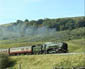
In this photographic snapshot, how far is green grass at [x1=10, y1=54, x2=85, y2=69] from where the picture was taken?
32.2 meters

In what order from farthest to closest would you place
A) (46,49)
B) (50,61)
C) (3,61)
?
(46,49) < (3,61) < (50,61)

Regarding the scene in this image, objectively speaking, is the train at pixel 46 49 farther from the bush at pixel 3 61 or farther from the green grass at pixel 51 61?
the bush at pixel 3 61

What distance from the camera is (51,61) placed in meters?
35.6

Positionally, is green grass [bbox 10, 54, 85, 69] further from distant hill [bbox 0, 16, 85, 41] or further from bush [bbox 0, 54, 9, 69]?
distant hill [bbox 0, 16, 85, 41]

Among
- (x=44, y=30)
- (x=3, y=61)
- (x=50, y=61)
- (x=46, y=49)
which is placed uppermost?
(x=46, y=49)

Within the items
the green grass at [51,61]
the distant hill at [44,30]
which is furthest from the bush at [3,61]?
the distant hill at [44,30]

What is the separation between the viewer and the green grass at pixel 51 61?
106 ft

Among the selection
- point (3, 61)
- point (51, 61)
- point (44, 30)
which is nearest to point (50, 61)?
point (51, 61)

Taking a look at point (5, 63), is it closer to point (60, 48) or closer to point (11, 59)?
point (11, 59)

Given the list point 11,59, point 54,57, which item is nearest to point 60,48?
point 54,57

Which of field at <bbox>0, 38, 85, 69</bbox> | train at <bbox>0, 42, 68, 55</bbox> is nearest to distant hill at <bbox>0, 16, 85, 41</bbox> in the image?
train at <bbox>0, 42, 68, 55</bbox>

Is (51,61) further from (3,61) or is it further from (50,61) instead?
(3,61)

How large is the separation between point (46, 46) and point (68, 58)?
11980 millimetres

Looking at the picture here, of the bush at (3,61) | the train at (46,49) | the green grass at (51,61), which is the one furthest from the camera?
the train at (46,49)
